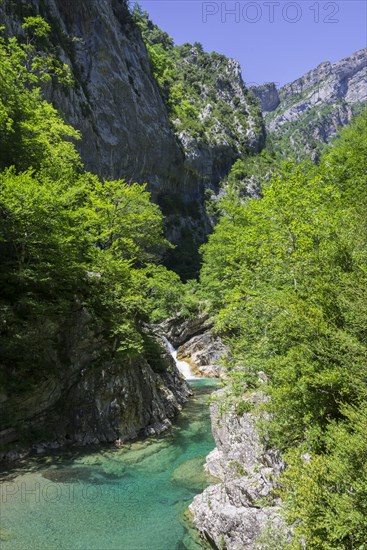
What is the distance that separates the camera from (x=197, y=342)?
114 feet

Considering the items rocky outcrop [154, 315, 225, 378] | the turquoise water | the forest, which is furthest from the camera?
rocky outcrop [154, 315, 225, 378]

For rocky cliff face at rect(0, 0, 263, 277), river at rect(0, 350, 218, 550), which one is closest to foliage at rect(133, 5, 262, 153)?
rocky cliff face at rect(0, 0, 263, 277)

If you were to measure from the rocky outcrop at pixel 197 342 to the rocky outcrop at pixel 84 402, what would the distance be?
580 inches

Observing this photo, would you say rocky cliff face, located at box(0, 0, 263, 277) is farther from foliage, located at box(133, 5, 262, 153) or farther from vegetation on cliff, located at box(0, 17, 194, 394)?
vegetation on cliff, located at box(0, 17, 194, 394)

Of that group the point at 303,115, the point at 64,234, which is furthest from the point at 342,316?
the point at 303,115

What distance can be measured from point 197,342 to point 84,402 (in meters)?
20.7

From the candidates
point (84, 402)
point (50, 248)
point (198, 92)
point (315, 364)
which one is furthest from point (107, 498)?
point (198, 92)

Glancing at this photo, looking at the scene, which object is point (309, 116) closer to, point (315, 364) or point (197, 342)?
point (197, 342)

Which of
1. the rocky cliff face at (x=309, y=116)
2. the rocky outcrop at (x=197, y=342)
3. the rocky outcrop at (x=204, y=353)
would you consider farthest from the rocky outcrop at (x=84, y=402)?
the rocky cliff face at (x=309, y=116)

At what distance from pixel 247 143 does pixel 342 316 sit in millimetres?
75240

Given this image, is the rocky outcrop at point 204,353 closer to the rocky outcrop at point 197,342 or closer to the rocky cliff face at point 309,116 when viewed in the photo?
the rocky outcrop at point 197,342

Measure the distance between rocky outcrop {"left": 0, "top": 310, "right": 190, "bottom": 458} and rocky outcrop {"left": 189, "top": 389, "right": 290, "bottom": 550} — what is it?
236 inches

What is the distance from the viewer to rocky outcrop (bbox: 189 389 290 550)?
6.94 m

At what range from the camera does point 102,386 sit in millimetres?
15312
